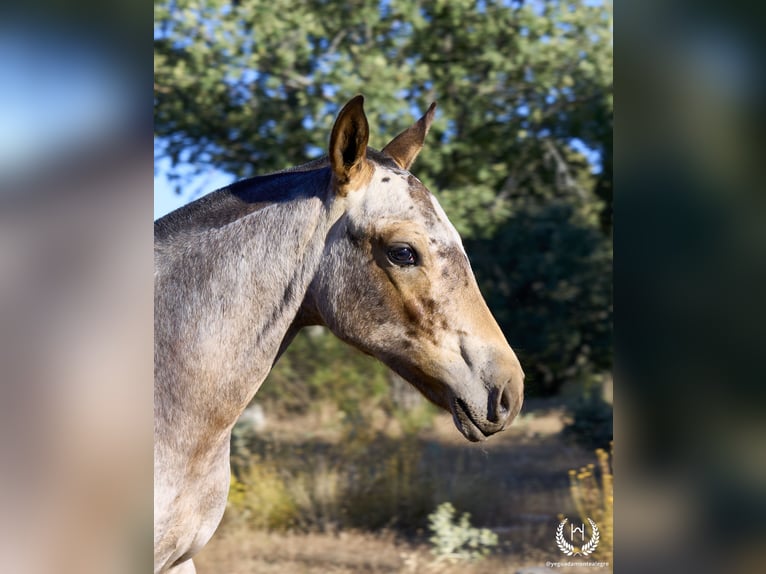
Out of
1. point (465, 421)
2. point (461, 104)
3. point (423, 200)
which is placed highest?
point (461, 104)

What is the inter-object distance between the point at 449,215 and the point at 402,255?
2.68 m

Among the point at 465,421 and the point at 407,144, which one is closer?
the point at 465,421

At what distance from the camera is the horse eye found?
1723mm

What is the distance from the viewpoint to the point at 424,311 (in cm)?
173

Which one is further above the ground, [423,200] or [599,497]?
[423,200]

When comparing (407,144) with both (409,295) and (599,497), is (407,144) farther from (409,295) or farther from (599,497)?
(599,497)

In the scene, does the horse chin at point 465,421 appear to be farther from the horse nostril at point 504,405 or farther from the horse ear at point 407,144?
the horse ear at point 407,144

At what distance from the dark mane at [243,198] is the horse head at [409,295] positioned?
3.7 inches

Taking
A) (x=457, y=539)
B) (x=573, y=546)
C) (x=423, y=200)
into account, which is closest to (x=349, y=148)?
(x=423, y=200)

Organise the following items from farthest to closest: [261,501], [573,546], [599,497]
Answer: [261,501] < [599,497] < [573,546]

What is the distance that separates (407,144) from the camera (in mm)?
2082
